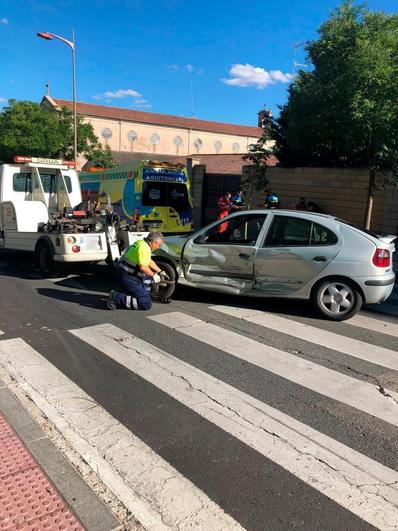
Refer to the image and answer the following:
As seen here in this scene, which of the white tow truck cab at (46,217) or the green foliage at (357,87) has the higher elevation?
the green foliage at (357,87)

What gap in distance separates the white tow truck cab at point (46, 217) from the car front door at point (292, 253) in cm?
359

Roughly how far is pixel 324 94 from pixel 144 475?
11.5 m

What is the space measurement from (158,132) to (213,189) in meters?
55.4

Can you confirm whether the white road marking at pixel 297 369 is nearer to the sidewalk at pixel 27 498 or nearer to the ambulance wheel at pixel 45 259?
the sidewalk at pixel 27 498

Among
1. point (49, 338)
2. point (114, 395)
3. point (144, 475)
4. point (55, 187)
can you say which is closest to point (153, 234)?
point (49, 338)

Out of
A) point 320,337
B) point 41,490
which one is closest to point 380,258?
point 320,337

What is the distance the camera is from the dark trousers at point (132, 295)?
23.2 feet

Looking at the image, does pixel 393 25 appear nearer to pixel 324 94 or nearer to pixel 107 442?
pixel 324 94

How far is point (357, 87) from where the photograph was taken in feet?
37.9

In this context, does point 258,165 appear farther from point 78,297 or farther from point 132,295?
point 132,295

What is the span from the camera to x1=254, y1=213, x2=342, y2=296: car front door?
6.72 meters

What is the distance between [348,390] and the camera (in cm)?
444

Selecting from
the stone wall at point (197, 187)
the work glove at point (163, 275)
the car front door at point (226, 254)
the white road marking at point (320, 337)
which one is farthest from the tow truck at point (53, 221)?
the stone wall at point (197, 187)

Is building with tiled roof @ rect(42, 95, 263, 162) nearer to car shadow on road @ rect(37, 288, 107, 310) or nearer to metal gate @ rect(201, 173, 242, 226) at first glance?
metal gate @ rect(201, 173, 242, 226)
